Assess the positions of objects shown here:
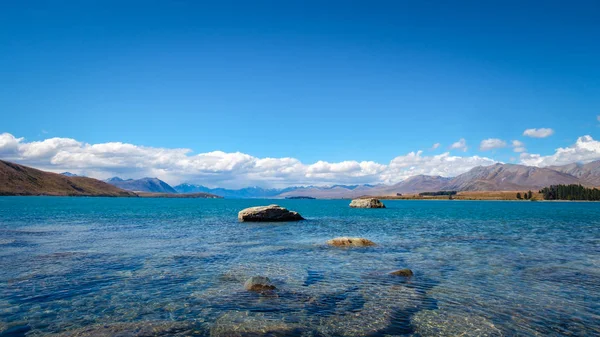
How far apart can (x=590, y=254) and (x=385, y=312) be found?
87.7 feet

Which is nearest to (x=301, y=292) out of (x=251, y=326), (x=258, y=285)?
(x=258, y=285)

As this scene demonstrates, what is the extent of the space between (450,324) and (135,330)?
11824 millimetres

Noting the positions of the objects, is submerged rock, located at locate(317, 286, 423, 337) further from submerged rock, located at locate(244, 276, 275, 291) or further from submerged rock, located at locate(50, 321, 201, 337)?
submerged rock, located at locate(50, 321, 201, 337)

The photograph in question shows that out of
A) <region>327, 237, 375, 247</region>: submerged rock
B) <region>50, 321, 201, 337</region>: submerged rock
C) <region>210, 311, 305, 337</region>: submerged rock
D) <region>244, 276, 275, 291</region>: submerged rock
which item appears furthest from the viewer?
<region>327, 237, 375, 247</region>: submerged rock

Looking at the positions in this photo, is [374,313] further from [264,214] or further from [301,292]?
[264,214]

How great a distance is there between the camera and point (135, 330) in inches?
508

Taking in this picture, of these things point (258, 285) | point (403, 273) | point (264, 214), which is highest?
point (264, 214)

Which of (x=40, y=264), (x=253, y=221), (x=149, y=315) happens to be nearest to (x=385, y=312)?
(x=149, y=315)

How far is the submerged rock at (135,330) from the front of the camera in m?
12.5

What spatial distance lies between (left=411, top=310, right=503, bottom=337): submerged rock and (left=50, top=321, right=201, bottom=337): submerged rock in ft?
27.5

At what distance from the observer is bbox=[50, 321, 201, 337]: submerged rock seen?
12.5 metres

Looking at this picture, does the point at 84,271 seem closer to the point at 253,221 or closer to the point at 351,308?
the point at 351,308

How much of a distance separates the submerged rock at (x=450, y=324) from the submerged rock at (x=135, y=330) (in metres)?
8.39

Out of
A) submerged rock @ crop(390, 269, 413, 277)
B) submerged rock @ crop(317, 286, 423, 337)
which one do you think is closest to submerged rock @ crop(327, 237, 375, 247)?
submerged rock @ crop(390, 269, 413, 277)
